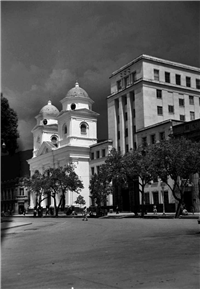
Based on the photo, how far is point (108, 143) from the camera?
252ft

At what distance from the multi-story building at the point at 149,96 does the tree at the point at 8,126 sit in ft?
204

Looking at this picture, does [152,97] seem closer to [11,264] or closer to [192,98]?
[192,98]

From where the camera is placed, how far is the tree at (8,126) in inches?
189

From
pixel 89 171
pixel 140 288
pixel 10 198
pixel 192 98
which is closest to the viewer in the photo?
pixel 10 198

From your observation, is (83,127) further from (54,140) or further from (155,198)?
(155,198)

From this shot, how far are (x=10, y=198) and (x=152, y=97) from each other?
64.4 meters

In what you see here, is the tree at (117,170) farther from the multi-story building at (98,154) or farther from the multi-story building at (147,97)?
the multi-story building at (98,154)

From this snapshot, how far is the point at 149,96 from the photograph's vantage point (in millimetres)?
69062

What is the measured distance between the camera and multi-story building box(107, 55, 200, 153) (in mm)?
68812

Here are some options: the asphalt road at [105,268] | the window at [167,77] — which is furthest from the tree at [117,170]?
the window at [167,77]

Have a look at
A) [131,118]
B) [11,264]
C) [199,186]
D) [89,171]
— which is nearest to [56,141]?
[89,171]

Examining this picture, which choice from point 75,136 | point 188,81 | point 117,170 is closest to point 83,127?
point 75,136

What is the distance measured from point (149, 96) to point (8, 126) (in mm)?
64852

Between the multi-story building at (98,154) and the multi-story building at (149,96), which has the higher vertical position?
the multi-story building at (149,96)
